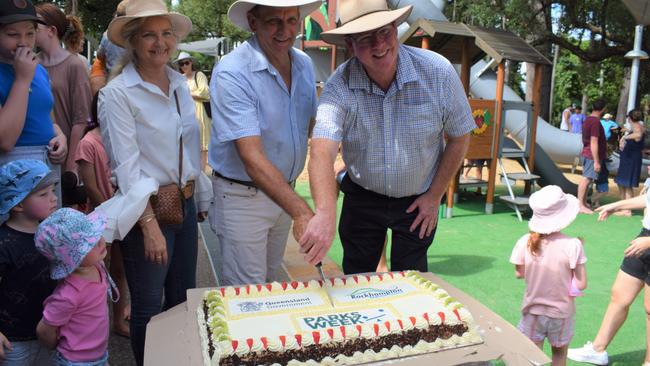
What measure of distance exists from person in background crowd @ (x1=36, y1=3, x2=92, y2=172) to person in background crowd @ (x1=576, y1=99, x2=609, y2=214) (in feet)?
25.1

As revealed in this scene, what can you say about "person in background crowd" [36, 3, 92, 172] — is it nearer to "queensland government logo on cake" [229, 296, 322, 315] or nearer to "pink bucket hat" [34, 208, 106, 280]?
"pink bucket hat" [34, 208, 106, 280]

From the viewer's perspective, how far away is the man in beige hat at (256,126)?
232cm

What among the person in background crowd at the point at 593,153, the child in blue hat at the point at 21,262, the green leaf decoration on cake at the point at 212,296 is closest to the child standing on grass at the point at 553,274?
the green leaf decoration on cake at the point at 212,296

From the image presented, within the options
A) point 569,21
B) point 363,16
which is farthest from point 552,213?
point 569,21

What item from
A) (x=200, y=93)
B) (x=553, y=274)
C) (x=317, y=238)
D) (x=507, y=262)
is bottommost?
(x=507, y=262)

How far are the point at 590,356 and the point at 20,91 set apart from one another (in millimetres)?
3487

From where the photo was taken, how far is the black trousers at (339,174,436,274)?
2.72 meters

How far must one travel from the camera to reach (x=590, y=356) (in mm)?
3332

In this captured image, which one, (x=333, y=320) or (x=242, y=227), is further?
(x=242, y=227)

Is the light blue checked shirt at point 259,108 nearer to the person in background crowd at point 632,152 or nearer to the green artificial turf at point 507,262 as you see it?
the green artificial turf at point 507,262

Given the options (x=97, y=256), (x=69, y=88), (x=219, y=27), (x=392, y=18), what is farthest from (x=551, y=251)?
(x=219, y=27)

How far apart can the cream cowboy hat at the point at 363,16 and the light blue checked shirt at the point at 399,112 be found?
188 mm

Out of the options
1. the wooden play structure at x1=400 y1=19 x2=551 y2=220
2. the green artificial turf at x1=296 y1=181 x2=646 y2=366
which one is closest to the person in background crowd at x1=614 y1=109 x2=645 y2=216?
the green artificial turf at x1=296 y1=181 x2=646 y2=366

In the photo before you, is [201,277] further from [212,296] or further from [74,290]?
[212,296]
